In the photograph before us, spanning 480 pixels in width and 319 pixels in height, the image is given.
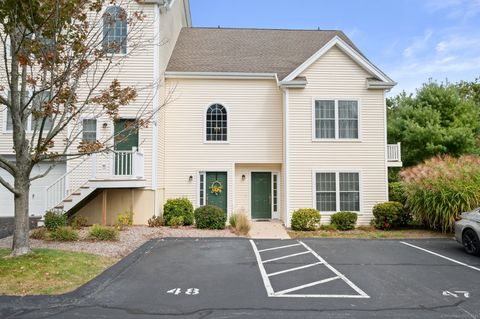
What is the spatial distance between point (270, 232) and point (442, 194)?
21.0ft

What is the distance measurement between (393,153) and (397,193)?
1844mm

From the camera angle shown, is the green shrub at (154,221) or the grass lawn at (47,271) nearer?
the grass lawn at (47,271)

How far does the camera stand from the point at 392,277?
7301mm

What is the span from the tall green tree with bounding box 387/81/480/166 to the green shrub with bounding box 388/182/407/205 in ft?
17.9

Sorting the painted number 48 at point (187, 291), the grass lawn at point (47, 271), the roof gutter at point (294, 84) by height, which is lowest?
the painted number 48 at point (187, 291)

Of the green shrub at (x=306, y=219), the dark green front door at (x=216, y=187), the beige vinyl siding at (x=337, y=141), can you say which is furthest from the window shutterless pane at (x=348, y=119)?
the dark green front door at (x=216, y=187)

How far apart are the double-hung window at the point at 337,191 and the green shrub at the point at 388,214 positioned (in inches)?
37.8

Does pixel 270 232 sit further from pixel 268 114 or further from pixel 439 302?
pixel 439 302

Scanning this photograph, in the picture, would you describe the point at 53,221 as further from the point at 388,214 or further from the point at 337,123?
the point at 388,214

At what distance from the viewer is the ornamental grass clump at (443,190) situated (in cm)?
1236

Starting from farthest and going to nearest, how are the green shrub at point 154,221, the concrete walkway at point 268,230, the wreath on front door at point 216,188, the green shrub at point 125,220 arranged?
the wreath on front door at point 216,188 → the green shrub at point 154,221 → the green shrub at point 125,220 → the concrete walkway at point 268,230

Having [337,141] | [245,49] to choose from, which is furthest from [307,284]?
[245,49]

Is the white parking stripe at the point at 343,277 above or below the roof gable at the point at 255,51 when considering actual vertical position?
below

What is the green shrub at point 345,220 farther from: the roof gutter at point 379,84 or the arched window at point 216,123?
the arched window at point 216,123
